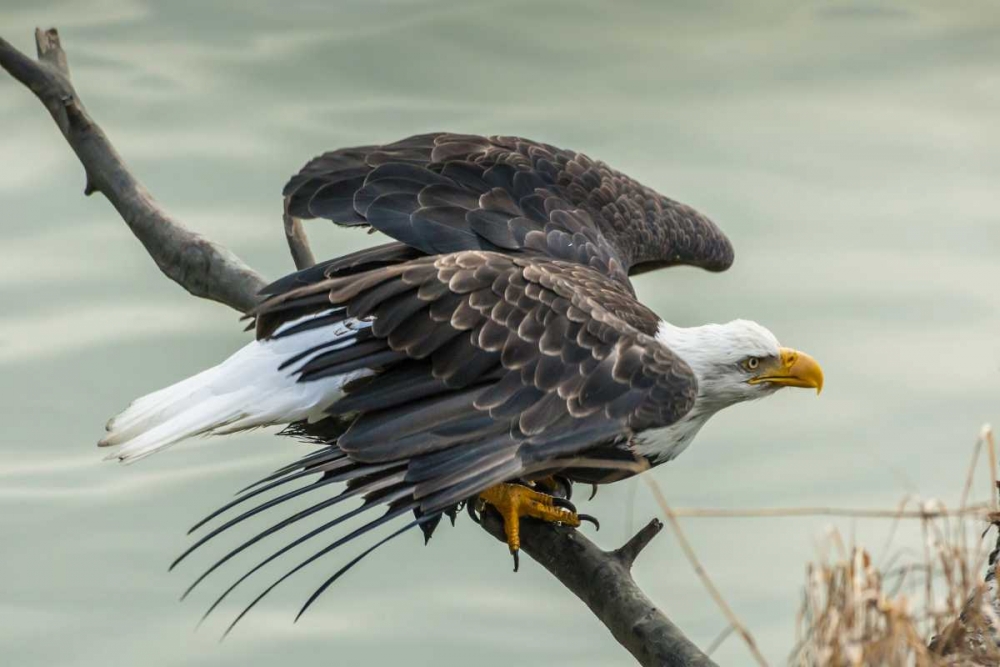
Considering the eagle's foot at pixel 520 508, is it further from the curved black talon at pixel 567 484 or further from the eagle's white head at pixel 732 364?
the eagle's white head at pixel 732 364

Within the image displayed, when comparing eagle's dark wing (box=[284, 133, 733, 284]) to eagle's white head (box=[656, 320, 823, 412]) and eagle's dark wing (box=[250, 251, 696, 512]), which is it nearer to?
eagle's white head (box=[656, 320, 823, 412])

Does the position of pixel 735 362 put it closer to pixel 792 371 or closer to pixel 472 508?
pixel 792 371

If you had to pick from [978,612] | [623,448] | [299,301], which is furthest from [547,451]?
[978,612]

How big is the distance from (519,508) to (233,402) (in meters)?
0.62

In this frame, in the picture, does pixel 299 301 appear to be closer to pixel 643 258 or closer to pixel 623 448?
pixel 623 448

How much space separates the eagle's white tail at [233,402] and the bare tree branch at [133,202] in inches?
19.5

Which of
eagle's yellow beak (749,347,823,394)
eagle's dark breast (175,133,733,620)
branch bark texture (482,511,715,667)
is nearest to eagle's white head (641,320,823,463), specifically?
eagle's yellow beak (749,347,823,394)

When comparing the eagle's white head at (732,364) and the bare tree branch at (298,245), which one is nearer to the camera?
the eagle's white head at (732,364)

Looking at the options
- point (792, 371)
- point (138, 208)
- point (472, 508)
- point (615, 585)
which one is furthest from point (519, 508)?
point (138, 208)

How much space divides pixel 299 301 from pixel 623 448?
2.42ft

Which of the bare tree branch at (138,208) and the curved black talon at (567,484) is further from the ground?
the bare tree branch at (138,208)

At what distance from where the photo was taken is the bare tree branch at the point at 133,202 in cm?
379

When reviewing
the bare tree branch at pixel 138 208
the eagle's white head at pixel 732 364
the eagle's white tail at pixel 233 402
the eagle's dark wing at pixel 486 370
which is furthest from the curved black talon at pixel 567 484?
the bare tree branch at pixel 138 208

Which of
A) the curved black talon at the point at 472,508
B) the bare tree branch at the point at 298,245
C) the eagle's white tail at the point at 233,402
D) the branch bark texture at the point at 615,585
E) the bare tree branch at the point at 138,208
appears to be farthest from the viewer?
the bare tree branch at the point at 298,245
